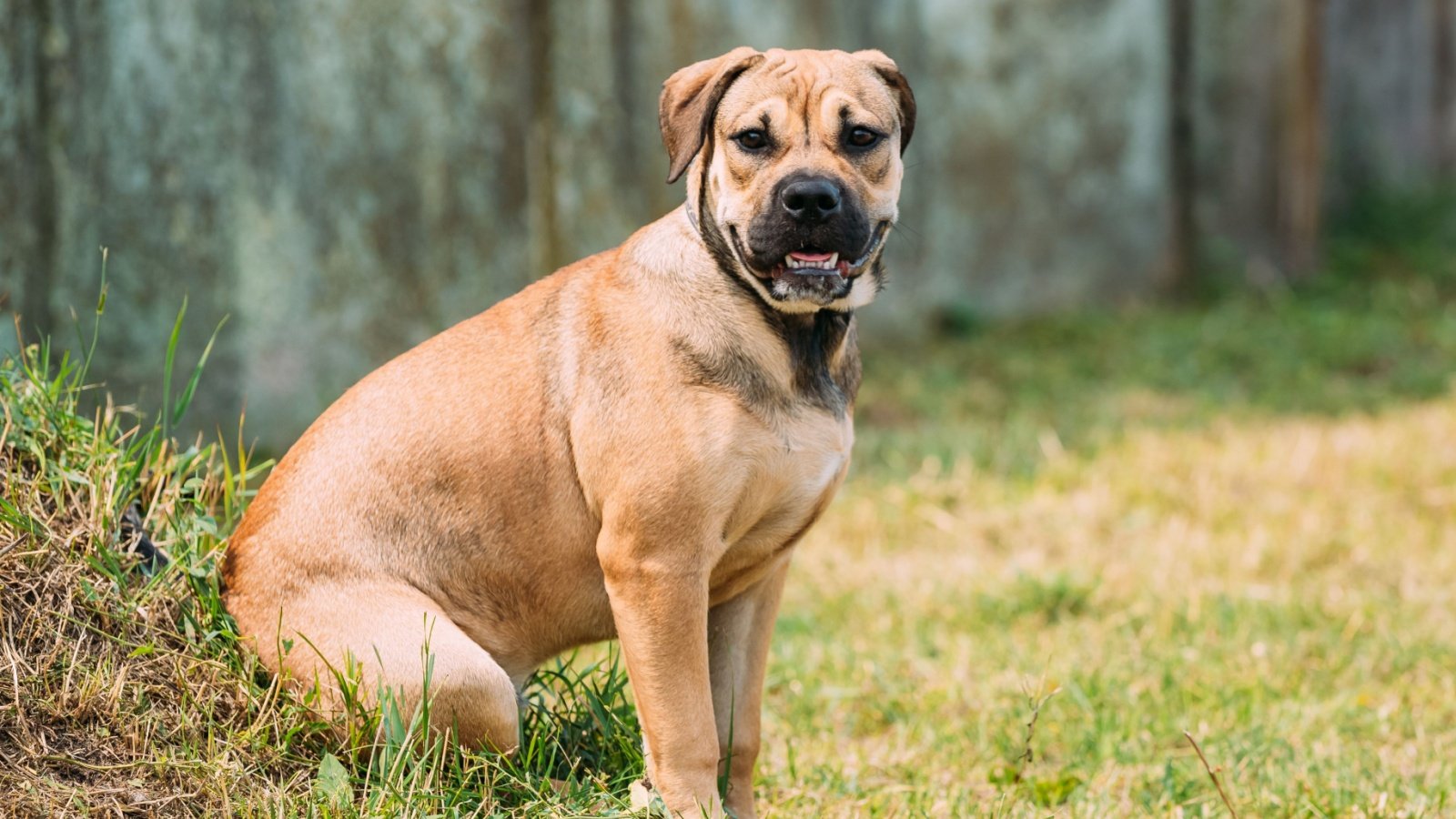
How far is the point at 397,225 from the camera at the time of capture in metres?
7.38

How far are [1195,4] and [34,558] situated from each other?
355 inches

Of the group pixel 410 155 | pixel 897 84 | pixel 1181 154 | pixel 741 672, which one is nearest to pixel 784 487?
pixel 741 672

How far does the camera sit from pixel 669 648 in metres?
3.29

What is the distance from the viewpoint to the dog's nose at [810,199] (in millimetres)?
3303

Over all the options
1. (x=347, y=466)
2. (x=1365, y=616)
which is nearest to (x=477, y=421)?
(x=347, y=466)

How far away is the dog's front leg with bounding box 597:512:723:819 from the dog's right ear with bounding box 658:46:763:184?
0.88m

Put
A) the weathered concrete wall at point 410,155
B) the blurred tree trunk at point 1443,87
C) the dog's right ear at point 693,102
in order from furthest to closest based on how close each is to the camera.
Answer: the blurred tree trunk at point 1443,87
the weathered concrete wall at point 410,155
the dog's right ear at point 693,102

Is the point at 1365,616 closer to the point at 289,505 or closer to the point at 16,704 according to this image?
the point at 289,505

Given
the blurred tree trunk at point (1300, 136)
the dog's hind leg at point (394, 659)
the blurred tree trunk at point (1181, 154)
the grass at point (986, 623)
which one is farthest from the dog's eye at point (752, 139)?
the blurred tree trunk at point (1300, 136)

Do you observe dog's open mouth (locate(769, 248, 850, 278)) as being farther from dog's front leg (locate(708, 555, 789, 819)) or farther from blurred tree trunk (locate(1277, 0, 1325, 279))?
blurred tree trunk (locate(1277, 0, 1325, 279))

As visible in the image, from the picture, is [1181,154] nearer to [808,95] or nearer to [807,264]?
[808,95]

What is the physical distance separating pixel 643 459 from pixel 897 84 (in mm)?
1200

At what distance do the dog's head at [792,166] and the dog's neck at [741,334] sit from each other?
1.6 inches

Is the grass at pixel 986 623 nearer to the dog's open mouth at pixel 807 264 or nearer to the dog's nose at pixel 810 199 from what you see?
the dog's open mouth at pixel 807 264
